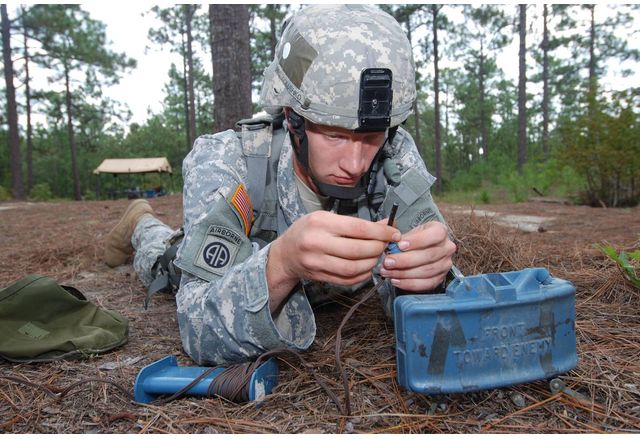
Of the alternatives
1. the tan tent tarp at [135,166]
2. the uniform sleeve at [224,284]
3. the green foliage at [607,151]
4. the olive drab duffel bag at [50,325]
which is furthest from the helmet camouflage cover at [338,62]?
Result: the tan tent tarp at [135,166]

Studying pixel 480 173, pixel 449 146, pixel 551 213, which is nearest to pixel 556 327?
pixel 551 213

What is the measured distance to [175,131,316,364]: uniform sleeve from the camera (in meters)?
1.32

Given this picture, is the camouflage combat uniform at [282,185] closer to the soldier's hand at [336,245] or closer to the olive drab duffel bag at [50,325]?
the soldier's hand at [336,245]

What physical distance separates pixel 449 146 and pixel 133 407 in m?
35.3

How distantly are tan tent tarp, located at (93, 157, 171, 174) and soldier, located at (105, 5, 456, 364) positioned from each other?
20.1m

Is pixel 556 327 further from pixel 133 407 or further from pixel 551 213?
pixel 551 213

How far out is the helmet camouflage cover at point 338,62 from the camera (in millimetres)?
1513

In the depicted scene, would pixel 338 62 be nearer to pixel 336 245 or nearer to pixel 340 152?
pixel 340 152

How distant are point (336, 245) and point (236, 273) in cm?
41

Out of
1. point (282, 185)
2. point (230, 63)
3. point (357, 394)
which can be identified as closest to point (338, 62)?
point (282, 185)

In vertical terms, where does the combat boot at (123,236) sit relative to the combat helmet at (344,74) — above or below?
below

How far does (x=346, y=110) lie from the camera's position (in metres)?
1.48

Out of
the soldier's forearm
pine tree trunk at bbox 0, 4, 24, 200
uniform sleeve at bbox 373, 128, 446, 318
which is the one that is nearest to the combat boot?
uniform sleeve at bbox 373, 128, 446, 318

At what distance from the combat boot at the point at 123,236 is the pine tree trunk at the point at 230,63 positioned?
1105 millimetres
